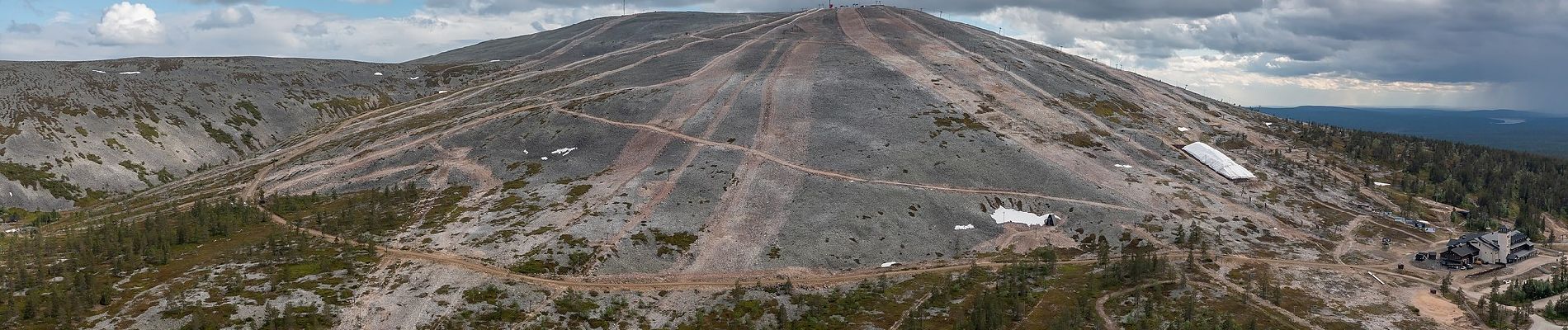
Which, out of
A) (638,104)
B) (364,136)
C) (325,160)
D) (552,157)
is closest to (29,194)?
(325,160)

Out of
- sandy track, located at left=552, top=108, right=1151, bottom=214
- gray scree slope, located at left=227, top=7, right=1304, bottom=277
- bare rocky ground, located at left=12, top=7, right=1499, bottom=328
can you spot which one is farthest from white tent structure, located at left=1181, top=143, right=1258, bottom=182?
sandy track, located at left=552, top=108, right=1151, bottom=214

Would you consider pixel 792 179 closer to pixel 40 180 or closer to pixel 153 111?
pixel 40 180

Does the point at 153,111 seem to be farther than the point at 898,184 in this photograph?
Yes

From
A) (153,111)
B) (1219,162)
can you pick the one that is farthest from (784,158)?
(153,111)

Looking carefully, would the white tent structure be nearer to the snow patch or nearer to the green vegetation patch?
the snow patch

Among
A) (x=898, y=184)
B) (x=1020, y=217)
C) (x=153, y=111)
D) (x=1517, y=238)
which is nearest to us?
(x=1517, y=238)

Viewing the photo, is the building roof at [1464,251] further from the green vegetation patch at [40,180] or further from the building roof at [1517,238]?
the green vegetation patch at [40,180]

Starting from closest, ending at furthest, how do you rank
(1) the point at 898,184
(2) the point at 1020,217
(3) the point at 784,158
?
1. (2) the point at 1020,217
2. (1) the point at 898,184
3. (3) the point at 784,158
